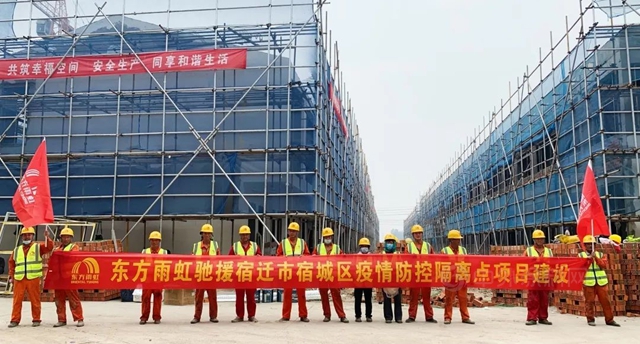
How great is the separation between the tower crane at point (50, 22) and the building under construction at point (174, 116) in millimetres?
94

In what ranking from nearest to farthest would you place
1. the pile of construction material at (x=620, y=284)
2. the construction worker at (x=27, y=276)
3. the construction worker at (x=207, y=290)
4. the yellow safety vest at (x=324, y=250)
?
1. the construction worker at (x=27, y=276)
2. the construction worker at (x=207, y=290)
3. the yellow safety vest at (x=324, y=250)
4. the pile of construction material at (x=620, y=284)

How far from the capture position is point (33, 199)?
8727 millimetres

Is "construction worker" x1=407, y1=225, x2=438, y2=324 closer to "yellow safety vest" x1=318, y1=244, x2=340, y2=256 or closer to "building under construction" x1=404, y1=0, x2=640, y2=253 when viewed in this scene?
"yellow safety vest" x1=318, y1=244, x2=340, y2=256

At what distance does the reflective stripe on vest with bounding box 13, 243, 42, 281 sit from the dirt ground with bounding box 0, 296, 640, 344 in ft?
2.58

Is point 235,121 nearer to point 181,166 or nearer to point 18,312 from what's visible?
point 181,166

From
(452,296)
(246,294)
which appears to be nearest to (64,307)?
(246,294)

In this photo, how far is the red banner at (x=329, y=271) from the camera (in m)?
9.02

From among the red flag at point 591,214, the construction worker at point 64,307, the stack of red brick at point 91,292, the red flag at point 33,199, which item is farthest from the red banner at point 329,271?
the stack of red brick at point 91,292

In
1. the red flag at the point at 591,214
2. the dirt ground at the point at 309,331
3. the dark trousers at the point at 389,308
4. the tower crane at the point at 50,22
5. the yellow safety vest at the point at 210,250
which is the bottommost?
the dirt ground at the point at 309,331

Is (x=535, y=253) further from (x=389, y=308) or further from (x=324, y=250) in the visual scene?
(x=324, y=250)

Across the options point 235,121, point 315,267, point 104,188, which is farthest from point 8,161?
point 315,267

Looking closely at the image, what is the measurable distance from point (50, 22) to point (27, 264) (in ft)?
34.6

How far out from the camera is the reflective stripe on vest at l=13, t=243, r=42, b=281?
8.59 metres

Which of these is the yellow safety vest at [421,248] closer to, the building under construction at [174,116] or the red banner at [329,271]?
the red banner at [329,271]
